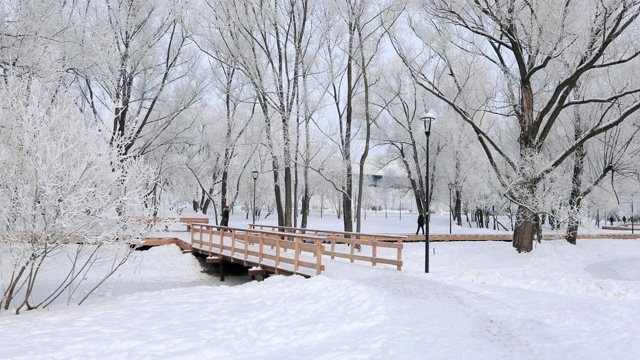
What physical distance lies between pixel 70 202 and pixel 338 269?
6840 mm

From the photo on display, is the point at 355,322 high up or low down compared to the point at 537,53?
down

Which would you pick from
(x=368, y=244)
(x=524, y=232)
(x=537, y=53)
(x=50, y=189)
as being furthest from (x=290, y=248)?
(x=537, y=53)

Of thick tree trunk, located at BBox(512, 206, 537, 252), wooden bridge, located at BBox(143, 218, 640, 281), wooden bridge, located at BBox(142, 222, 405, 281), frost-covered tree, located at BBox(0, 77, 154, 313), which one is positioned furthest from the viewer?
thick tree trunk, located at BBox(512, 206, 537, 252)

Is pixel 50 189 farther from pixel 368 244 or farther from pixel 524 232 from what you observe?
pixel 524 232

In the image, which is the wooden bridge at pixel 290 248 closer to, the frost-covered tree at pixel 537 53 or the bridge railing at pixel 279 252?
the bridge railing at pixel 279 252

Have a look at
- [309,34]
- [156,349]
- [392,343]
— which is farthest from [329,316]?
[309,34]

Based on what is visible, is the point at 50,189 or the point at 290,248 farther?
the point at 290,248

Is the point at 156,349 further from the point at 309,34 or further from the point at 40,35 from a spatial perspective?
the point at 309,34

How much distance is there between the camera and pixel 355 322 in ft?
21.6

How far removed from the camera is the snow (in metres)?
5.22

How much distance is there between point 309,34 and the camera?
21.0 meters

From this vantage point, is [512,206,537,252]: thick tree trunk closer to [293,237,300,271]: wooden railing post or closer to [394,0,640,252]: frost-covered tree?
[394,0,640,252]: frost-covered tree

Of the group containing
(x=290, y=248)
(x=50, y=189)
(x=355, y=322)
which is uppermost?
(x=50, y=189)

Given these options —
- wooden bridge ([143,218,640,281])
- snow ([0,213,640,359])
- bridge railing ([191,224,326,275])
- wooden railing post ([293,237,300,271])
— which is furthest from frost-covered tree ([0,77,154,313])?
bridge railing ([191,224,326,275])
